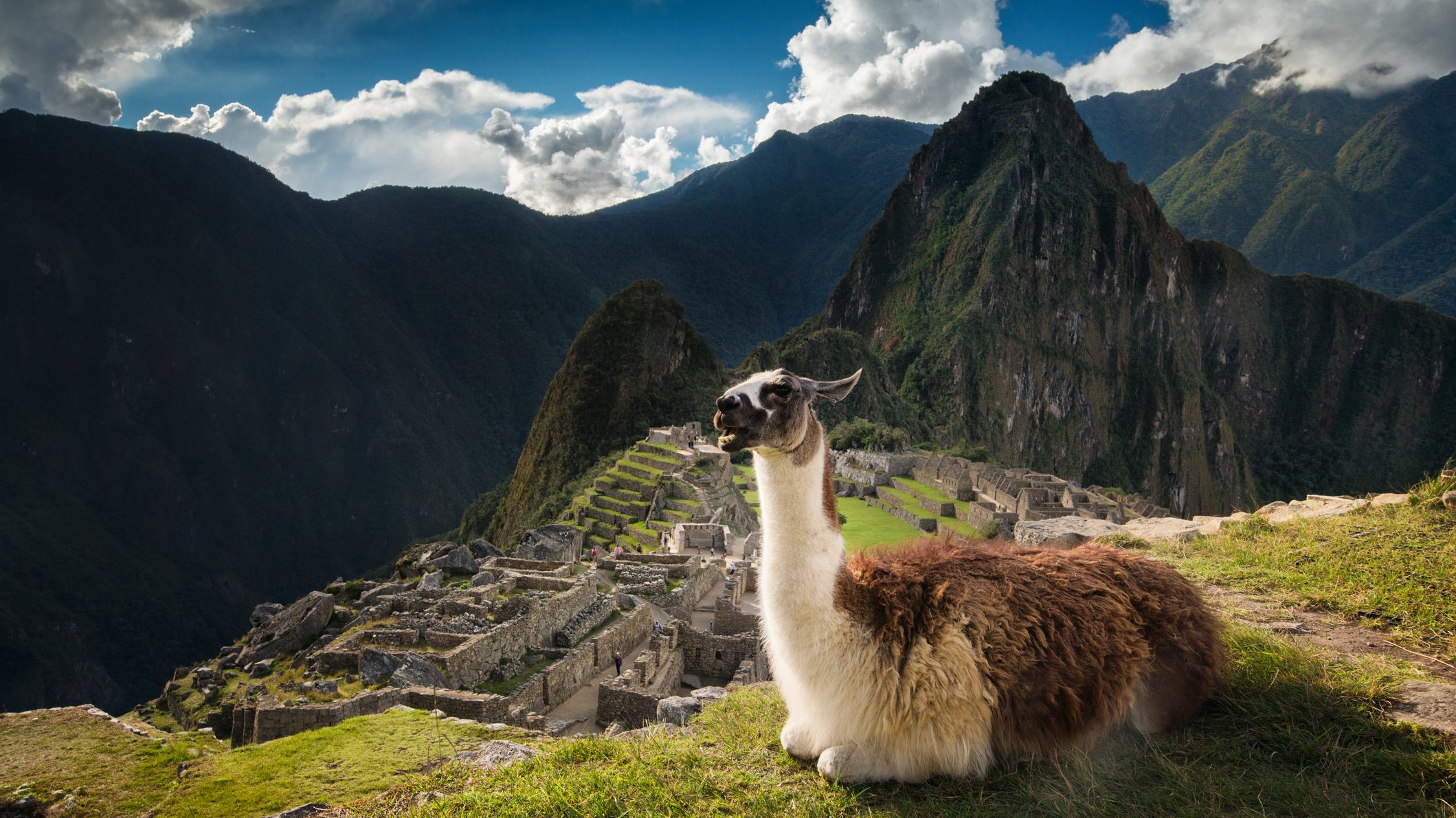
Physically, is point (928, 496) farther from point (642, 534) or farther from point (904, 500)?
point (642, 534)

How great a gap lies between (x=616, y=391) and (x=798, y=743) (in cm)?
6315

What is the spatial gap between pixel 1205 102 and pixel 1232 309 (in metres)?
114

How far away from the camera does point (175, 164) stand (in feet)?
350

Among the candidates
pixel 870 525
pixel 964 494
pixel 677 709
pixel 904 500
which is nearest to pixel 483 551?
pixel 677 709

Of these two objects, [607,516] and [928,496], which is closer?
[607,516]

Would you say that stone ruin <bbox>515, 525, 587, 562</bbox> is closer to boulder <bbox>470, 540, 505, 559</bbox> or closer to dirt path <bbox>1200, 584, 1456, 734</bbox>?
boulder <bbox>470, 540, 505, 559</bbox>

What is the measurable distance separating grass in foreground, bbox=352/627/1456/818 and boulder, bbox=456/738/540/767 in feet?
0.65

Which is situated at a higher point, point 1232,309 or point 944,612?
point 1232,309

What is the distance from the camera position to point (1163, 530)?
278 inches

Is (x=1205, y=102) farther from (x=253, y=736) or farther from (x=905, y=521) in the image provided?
(x=253, y=736)

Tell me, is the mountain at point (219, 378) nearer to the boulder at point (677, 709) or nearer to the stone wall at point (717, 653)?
the stone wall at point (717, 653)

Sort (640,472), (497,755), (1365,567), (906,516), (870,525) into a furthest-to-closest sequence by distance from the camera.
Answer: (640,472) < (906,516) < (870,525) < (1365,567) < (497,755)

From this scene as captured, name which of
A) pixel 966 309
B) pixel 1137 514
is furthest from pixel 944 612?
pixel 966 309

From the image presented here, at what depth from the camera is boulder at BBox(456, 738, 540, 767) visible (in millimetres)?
3311
